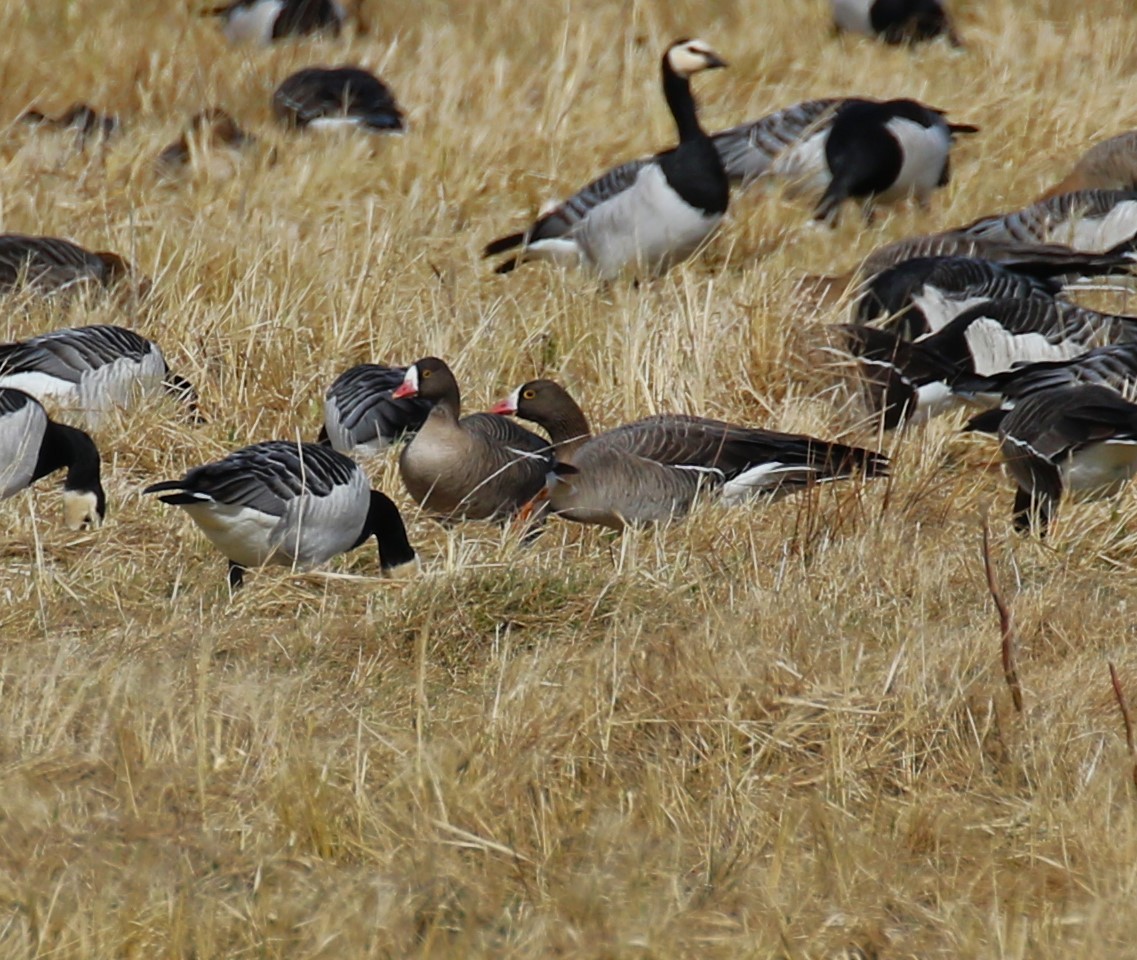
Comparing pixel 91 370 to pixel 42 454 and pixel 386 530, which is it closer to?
pixel 42 454

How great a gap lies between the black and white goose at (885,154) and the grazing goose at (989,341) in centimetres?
273

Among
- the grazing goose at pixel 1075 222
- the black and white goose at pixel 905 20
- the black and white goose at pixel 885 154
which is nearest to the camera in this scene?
the grazing goose at pixel 1075 222

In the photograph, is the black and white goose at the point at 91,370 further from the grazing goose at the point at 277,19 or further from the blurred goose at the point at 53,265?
the grazing goose at the point at 277,19

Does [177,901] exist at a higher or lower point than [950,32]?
higher

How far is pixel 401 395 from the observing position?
6.75 metres

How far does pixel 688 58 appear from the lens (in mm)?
10422

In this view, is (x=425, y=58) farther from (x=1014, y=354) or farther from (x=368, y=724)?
(x=368, y=724)

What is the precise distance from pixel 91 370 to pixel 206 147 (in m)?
3.54

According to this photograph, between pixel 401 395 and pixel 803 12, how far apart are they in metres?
10.3

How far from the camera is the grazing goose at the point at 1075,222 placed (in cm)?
1005

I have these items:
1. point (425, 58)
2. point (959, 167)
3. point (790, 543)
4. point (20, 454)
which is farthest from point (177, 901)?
point (425, 58)

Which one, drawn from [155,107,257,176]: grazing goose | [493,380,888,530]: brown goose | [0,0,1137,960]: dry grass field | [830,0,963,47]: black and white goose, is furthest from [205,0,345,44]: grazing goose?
[493,380,888,530]: brown goose

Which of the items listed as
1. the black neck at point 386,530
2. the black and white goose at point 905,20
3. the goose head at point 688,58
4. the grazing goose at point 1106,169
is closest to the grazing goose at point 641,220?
the goose head at point 688,58

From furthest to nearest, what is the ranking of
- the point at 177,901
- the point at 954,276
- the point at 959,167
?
the point at 959,167, the point at 954,276, the point at 177,901
